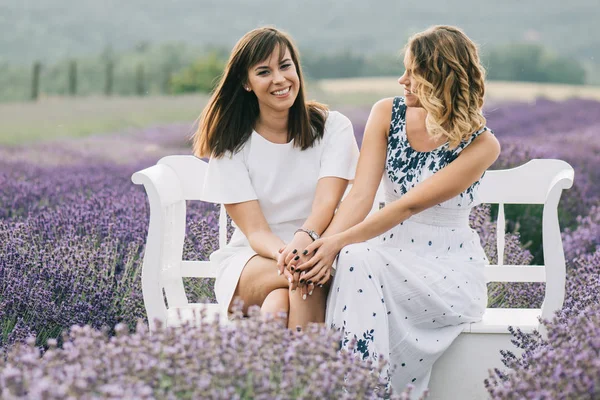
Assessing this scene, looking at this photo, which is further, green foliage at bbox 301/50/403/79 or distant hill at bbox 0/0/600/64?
green foliage at bbox 301/50/403/79

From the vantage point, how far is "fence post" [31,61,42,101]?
433 inches

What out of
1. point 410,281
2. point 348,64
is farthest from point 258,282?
point 348,64

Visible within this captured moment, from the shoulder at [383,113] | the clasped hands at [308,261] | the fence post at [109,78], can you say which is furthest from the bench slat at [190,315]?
the fence post at [109,78]

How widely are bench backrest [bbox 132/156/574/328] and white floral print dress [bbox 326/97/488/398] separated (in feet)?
0.92

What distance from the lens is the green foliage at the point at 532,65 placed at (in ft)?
37.3

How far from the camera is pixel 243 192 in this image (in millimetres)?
2598

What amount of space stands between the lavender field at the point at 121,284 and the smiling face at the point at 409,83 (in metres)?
0.78

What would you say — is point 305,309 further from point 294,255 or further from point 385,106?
point 385,106

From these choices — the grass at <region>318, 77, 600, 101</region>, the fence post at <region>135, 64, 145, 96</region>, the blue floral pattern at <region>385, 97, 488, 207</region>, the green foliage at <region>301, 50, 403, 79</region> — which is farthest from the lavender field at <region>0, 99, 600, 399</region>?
the fence post at <region>135, 64, 145, 96</region>

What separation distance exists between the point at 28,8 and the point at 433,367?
9.66m

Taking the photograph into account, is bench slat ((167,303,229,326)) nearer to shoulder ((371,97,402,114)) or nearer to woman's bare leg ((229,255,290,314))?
woman's bare leg ((229,255,290,314))

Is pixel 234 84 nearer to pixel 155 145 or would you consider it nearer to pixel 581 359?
pixel 581 359

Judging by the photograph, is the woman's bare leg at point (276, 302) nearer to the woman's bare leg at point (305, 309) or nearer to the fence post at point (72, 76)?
the woman's bare leg at point (305, 309)

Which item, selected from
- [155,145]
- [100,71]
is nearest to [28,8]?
[100,71]
